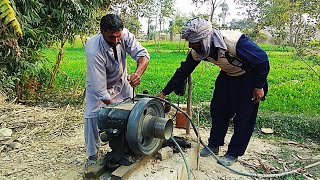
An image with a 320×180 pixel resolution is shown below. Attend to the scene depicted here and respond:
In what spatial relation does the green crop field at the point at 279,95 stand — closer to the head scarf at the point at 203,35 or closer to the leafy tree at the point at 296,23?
the leafy tree at the point at 296,23

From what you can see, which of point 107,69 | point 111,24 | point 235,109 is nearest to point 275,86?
point 235,109

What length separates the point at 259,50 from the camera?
3.21 m

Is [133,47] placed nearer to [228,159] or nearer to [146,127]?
[146,127]

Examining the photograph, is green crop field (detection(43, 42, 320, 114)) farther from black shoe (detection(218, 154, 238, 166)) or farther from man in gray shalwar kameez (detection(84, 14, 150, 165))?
man in gray shalwar kameez (detection(84, 14, 150, 165))

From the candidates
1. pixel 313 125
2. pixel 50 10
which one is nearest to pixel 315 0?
pixel 313 125

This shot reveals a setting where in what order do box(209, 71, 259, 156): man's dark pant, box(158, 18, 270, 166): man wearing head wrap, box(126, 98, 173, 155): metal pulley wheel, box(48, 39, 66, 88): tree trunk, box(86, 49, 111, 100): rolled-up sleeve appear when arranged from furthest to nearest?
box(48, 39, 66, 88): tree trunk
box(209, 71, 259, 156): man's dark pant
box(158, 18, 270, 166): man wearing head wrap
box(86, 49, 111, 100): rolled-up sleeve
box(126, 98, 173, 155): metal pulley wheel

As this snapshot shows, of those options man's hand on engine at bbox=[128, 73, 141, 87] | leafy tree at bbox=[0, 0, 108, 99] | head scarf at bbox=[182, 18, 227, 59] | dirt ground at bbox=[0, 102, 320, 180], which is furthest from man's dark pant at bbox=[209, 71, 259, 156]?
leafy tree at bbox=[0, 0, 108, 99]

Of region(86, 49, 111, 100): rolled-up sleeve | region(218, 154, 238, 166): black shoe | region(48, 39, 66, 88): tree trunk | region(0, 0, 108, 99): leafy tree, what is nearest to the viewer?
region(86, 49, 111, 100): rolled-up sleeve

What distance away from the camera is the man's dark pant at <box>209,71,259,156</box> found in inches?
135

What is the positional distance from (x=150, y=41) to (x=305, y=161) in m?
24.8

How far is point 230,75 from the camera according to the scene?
139 inches

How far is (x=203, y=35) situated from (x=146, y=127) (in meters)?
1.02

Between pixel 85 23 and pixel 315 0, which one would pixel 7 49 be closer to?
pixel 85 23

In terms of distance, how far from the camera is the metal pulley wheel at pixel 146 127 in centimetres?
245
